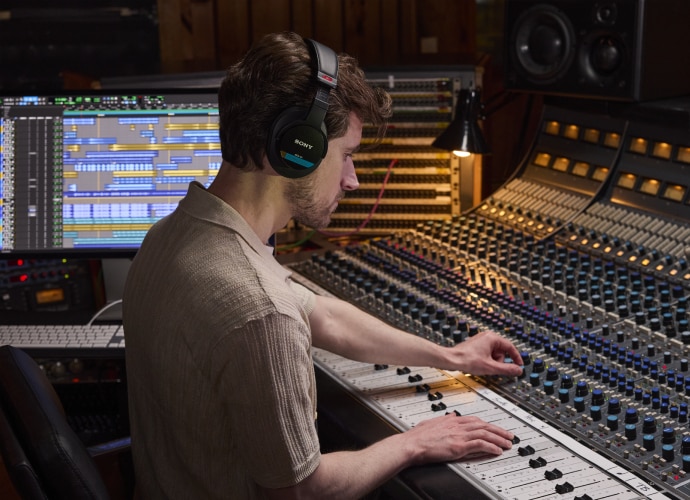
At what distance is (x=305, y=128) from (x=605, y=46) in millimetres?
1344

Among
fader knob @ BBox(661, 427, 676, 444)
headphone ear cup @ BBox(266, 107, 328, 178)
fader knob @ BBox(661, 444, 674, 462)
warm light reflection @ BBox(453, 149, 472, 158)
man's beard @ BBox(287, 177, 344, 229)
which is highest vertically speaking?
headphone ear cup @ BBox(266, 107, 328, 178)

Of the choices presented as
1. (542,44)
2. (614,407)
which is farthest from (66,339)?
(542,44)

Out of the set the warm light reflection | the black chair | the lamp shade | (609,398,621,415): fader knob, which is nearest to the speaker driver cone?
the lamp shade

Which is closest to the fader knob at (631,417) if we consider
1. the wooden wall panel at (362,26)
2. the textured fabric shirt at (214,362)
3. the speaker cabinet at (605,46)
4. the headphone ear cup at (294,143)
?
the textured fabric shirt at (214,362)

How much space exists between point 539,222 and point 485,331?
2.68ft

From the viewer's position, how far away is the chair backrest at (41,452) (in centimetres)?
131

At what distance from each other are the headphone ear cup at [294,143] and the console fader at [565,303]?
0.55 metres

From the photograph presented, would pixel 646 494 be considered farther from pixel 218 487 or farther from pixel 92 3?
pixel 92 3

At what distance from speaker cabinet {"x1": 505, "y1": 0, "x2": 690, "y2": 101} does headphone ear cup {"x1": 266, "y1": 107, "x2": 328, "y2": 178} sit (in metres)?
1.27

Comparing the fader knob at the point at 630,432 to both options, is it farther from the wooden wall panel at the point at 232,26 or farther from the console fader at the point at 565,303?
the wooden wall panel at the point at 232,26

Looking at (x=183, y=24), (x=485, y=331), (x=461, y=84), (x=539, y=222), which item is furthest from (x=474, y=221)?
(x=183, y=24)

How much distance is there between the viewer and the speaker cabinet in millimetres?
2475

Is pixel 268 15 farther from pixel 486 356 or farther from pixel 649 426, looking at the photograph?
pixel 649 426

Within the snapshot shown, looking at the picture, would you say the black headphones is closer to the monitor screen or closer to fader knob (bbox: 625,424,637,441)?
fader knob (bbox: 625,424,637,441)
